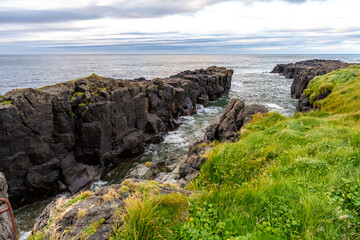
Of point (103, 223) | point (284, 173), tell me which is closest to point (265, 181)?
point (284, 173)

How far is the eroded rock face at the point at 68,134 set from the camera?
14.6m

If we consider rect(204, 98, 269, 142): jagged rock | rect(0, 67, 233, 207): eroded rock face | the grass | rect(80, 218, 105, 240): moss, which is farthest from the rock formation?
rect(80, 218, 105, 240): moss

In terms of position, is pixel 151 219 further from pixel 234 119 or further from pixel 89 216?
pixel 234 119

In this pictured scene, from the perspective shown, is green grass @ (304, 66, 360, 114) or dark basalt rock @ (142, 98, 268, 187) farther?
green grass @ (304, 66, 360, 114)

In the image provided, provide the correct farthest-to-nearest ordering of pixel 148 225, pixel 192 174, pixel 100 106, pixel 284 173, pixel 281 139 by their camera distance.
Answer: pixel 100 106 < pixel 192 174 < pixel 281 139 < pixel 284 173 < pixel 148 225

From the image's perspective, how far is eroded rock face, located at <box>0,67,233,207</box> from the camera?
14633 mm

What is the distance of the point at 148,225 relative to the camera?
153 inches

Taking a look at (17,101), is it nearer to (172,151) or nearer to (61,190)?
(61,190)

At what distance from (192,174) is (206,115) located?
27.4 m

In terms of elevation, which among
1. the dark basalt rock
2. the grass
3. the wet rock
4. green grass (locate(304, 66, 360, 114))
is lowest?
the wet rock

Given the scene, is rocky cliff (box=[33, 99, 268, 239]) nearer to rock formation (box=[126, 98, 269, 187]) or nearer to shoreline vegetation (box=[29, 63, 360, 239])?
shoreline vegetation (box=[29, 63, 360, 239])

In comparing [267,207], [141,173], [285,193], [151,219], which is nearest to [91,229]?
[151,219]

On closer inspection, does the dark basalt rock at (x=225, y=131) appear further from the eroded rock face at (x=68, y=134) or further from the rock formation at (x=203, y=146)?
the eroded rock face at (x=68, y=134)

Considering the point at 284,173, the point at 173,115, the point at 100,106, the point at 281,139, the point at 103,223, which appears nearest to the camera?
the point at 103,223
